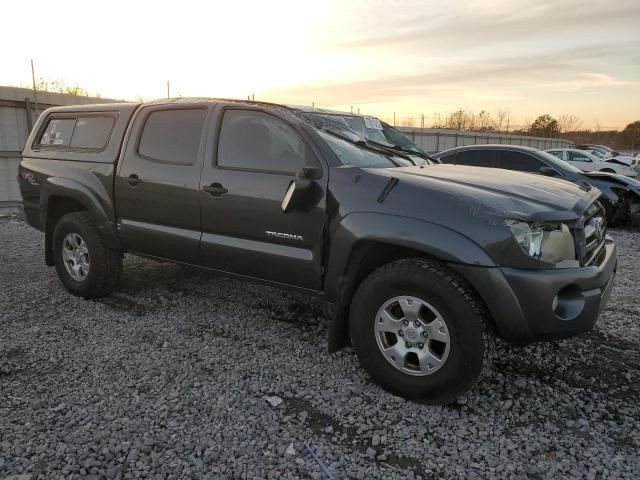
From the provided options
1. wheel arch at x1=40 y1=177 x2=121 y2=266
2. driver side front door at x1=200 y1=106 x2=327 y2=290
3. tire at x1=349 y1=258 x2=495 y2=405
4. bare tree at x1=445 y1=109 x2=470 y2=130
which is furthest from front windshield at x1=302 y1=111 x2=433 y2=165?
bare tree at x1=445 y1=109 x2=470 y2=130

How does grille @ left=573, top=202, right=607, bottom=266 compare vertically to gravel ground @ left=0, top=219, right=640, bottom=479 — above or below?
above

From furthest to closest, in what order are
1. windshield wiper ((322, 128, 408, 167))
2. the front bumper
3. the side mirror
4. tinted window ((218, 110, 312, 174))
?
the side mirror, windshield wiper ((322, 128, 408, 167)), tinted window ((218, 110, 312, 174)), the front bumper

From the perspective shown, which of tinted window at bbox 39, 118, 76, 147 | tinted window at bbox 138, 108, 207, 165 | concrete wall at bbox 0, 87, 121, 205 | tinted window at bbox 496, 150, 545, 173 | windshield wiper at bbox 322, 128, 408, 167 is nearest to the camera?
windshield wiper at bbox 322, 128, 408, 167

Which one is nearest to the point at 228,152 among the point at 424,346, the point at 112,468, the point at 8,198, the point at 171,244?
the point at 171,244

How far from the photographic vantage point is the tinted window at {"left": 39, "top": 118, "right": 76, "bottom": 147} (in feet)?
16.8

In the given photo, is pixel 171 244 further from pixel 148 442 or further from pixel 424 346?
pixel 424 346

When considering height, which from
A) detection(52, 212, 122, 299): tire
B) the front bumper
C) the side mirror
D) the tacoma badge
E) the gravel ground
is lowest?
the gravel ground

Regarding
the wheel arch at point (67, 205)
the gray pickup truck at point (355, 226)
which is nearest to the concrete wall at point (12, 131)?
the wheel arch at point (67, 205)

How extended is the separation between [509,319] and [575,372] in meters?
1.15

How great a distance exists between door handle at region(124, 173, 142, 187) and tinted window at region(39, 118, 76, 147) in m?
1.15

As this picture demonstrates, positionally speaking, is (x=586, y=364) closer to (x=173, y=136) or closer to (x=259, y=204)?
(x=259, y=204)

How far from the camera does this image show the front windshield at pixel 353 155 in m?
3.54

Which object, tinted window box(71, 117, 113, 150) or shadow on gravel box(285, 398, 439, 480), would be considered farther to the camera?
tinted window box(71, 117, 113, 150)

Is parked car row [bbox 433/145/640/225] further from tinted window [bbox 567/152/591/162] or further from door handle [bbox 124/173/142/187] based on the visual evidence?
tinted window [bbox 567/152/591/162]
